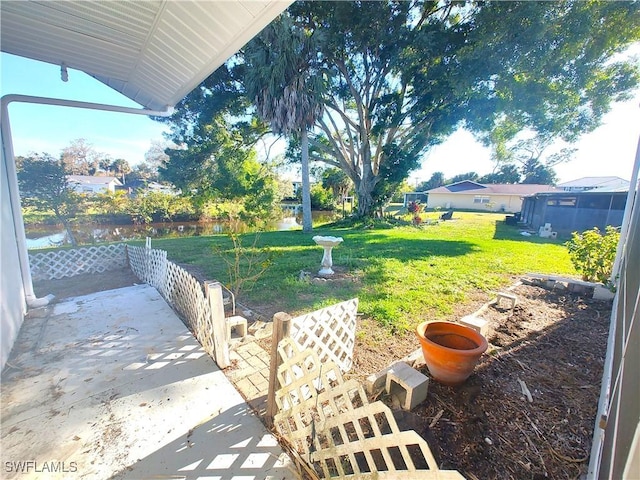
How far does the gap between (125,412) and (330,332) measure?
1.69m

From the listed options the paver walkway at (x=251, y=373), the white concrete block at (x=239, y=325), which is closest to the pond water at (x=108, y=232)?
the white concrete block at (x=239, y=325)

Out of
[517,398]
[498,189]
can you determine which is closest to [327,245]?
[517,398]

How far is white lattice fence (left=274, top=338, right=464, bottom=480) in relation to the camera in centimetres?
94

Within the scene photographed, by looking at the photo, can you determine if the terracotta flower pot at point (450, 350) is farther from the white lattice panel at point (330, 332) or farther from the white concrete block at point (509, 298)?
the white concrete block at point (509, 298)

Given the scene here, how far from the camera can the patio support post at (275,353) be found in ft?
5.46

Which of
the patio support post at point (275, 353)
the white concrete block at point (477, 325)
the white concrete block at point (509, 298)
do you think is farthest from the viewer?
the white concrete block at point (509, 298)

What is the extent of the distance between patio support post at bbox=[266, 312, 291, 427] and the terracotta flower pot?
1144 millimetres

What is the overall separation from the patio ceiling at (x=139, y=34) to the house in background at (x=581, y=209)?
14272 millimetres

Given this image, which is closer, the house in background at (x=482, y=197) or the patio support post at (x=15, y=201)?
the patio support post at (x=15, y=201)

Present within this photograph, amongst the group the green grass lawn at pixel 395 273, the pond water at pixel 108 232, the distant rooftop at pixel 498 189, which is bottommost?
the pond water at pixel 108 232

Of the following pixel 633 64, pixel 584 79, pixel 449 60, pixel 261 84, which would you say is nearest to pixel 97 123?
pixel 261 84

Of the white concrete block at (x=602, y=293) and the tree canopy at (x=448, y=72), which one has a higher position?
the tree canopy at (x=448, y=72)

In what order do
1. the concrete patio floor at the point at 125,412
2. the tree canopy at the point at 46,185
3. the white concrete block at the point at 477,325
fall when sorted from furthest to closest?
1. the tree canopy at the point at 46,185
2. the white concrete block at the point at 477,325
3. the concrete patio floor at the point at 125,412

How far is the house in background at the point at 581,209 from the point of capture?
10625mm
